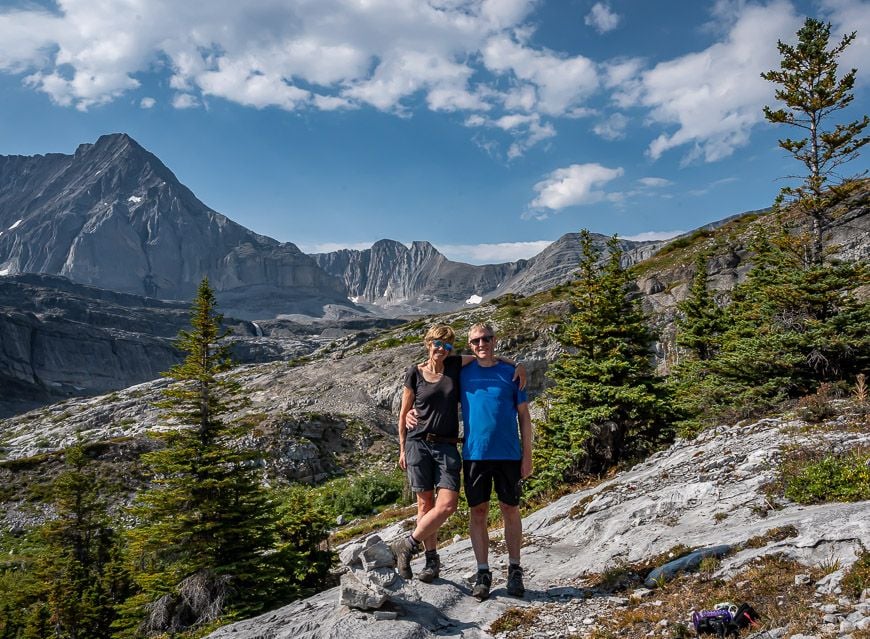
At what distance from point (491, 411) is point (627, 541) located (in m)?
4.11

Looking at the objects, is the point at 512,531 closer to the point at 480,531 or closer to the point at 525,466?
the point at 480,531

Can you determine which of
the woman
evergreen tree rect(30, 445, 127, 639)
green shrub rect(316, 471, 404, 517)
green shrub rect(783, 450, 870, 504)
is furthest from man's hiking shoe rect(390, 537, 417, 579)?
green shrub rect(316, 471, 404, 517)

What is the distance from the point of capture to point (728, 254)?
51.5 m

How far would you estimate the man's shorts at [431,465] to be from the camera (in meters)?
6.71

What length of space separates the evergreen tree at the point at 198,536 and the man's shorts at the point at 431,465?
9.91 meters

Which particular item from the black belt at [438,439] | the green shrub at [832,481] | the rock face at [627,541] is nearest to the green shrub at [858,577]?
the rock face at [627,541]

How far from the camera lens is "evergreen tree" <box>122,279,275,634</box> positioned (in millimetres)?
14273

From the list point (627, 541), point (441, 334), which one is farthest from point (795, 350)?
point (441, 334)

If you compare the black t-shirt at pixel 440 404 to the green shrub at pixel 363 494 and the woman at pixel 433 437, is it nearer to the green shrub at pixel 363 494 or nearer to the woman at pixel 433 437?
the woman at pixel 433 437

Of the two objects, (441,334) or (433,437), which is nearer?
(433,437)

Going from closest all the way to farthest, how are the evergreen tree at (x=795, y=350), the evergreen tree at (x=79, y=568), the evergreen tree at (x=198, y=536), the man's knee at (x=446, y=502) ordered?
1. the man's knee at (x=446, y=502)
2. the evergreen tree at (x=198, y=536)
3. the evergreen tree at (x=795, y=350)
4. the evergreen tree at (x=79, y=568)

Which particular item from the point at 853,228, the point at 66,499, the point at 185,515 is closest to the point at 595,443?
the point at 185,515

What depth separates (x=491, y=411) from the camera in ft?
21.8

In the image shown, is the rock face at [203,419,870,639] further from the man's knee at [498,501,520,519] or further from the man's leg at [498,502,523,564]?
the man's knee at [498,501,520,519]
